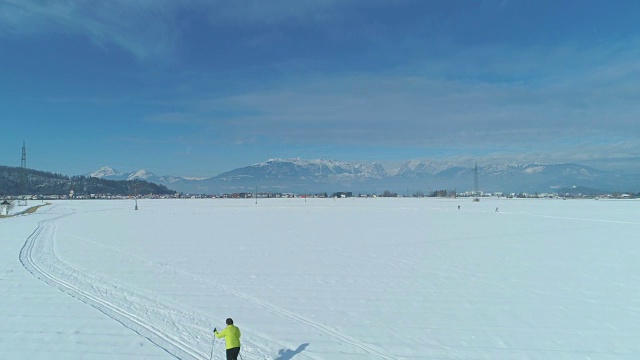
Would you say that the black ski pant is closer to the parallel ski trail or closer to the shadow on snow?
the parallel ski trail

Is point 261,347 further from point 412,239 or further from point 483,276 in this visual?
point 412,239

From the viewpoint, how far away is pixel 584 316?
28.0ft

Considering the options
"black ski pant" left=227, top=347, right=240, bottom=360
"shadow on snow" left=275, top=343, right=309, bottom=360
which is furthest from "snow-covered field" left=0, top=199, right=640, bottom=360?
"black ski pant" left=227, top=347, right=240, bottom=360

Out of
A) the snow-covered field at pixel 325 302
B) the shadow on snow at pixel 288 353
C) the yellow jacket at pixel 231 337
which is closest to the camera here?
the yellow jacket at pixel 231 337

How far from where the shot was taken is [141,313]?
8586 mm

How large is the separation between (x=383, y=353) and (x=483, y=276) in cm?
666

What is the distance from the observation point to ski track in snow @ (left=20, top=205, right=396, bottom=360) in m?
6.80

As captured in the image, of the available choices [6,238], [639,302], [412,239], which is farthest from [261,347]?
[6,238]

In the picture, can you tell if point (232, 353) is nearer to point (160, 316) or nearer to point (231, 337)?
point (231, 337)

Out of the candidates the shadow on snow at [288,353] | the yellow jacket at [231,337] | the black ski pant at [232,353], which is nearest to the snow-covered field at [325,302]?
the shadow on snow at [288,353]

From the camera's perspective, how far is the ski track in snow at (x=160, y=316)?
22.3 ft

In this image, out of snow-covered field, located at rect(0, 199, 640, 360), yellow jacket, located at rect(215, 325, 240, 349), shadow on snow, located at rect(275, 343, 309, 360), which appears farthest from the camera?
snow-covered field, located at rect(0, 199, 640, 360)

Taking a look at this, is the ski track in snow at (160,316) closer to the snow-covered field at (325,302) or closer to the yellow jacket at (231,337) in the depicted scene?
the snow-covered field at (325,302)

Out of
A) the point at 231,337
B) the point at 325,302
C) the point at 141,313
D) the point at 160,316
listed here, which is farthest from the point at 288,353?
the point at 141,313
